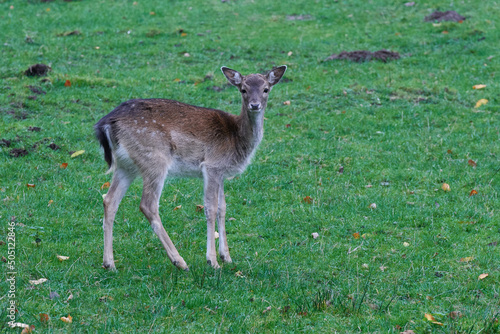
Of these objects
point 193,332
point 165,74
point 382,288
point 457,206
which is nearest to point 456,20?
point 165,74

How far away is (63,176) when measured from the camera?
9273mm

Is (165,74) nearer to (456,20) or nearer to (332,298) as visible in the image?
(456,20)

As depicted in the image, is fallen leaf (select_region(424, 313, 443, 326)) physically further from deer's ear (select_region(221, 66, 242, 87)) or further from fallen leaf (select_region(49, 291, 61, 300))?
deer's ear (select_region(221, 66, 242, 87))

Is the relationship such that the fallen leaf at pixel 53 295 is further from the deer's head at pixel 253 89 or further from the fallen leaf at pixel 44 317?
the deer's head at pixel 253 89

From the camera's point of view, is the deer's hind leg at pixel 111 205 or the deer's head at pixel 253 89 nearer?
the deer's hind leg at pixel 111 205

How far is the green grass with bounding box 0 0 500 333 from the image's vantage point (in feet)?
18.9

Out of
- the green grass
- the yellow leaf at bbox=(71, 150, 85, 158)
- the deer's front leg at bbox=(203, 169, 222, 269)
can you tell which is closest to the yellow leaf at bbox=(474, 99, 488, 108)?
the green grass

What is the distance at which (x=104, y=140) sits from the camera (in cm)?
699

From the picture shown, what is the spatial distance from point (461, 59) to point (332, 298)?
10394 mm

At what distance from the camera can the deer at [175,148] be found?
268 inches

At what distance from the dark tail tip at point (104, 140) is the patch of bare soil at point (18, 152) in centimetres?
338

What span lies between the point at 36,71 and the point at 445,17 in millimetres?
10819

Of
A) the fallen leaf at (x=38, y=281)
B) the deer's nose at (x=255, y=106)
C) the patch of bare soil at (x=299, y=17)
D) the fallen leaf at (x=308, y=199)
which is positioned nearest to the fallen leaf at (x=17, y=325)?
the fallen leaf at (x=38, y=281)

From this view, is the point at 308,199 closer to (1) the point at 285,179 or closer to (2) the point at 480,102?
(1) the point at 285,179
